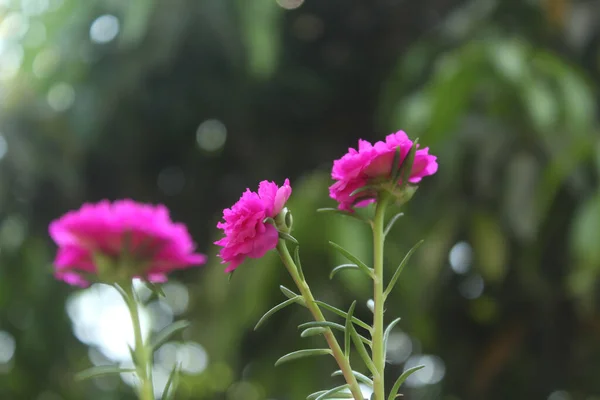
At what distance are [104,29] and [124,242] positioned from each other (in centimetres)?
78

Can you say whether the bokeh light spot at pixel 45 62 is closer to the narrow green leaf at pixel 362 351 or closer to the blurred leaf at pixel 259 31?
the blurred leaf at pixel 259 31

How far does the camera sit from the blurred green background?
0.82 metres

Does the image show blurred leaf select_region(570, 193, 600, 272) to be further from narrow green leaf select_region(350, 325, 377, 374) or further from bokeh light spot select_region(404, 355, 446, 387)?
narrow green leaf select_region(350, 325, 377, 374)

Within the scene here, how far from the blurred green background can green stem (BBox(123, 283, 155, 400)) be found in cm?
51

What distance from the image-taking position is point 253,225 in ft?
0.59

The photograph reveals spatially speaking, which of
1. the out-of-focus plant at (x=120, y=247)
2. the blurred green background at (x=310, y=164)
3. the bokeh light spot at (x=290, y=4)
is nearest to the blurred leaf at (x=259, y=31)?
the blurred green background at (x=310, y=164)

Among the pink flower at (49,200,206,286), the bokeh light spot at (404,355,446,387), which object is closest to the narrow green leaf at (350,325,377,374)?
the pink flower at (49,200,206,286)

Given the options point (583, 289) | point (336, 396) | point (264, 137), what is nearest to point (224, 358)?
point (264, 137)

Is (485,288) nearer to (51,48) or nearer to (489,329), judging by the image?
(489,329)

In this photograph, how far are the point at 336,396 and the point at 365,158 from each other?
7 cm

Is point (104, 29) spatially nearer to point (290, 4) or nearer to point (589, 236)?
point (290, 4)

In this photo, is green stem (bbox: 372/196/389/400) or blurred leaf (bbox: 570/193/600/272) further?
blurred leaf (bbox: 570/193/600/272)

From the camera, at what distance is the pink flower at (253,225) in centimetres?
18

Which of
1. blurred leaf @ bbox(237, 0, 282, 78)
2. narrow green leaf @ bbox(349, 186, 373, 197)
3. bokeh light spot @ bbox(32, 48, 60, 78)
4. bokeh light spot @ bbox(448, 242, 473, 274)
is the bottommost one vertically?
narrow green leaf @ bbox(349, 186, 373, 197)
